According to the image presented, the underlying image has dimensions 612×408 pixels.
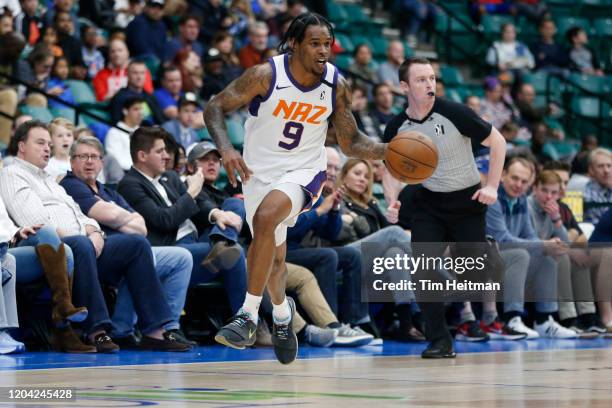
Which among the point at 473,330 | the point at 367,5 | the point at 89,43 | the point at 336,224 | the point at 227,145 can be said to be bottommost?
the point at 473,330

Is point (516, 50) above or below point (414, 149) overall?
above

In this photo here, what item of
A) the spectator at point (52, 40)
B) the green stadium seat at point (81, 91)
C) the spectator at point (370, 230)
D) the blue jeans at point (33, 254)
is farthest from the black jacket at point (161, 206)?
the spectator at point (52, 40)

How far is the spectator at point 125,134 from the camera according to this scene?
11.0 meters

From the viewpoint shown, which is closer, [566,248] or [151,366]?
[151,366]

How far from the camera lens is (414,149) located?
6613mm

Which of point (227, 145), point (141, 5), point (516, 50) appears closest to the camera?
point (227, 145)

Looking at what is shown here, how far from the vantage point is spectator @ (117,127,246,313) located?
29.0ft

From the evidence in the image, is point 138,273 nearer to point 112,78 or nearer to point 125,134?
point 125,134

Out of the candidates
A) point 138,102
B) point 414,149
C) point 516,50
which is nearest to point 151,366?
point 414,149

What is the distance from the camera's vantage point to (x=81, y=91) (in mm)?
12602

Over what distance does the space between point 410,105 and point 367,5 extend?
1138 centimetres

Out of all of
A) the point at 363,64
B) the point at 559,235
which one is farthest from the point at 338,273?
the point at 363,64

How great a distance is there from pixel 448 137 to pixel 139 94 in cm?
471

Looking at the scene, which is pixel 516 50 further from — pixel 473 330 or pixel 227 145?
pixel 227 145
